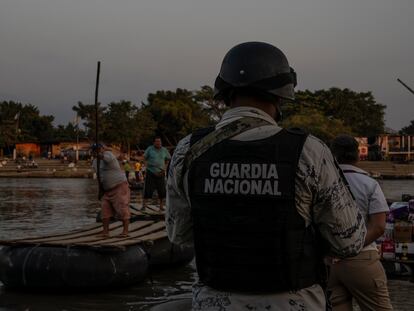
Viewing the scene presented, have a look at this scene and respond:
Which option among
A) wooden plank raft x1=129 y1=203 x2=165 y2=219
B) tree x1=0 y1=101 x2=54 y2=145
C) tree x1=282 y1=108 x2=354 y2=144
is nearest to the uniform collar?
wooden plank raft x1=129 y1=203 x2=165 y2=219

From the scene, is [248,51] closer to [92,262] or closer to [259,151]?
[259,151]

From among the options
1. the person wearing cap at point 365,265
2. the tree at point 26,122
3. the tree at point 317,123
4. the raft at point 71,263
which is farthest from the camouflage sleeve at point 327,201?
the tree at point 26,122

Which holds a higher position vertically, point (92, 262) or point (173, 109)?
point (173, 109)

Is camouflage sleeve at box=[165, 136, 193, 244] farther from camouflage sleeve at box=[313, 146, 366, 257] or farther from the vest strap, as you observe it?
camouflage sleeve at box=[313, 146, 366, 257]

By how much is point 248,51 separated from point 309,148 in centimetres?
48

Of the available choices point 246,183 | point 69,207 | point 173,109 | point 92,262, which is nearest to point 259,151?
point 246,183

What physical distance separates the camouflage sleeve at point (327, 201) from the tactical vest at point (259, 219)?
41mm

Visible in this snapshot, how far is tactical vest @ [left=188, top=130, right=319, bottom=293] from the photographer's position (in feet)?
7.09

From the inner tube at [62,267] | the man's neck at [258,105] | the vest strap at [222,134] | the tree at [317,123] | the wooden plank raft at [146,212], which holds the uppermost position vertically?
the tree at [317,123]

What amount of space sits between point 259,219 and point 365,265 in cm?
232

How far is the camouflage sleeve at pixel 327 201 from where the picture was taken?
219cm

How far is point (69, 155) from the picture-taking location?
7731 cm

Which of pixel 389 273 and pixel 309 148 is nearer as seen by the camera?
pixel 309 148

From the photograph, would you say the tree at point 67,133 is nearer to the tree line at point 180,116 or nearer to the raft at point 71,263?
the tree line at point 180,116
